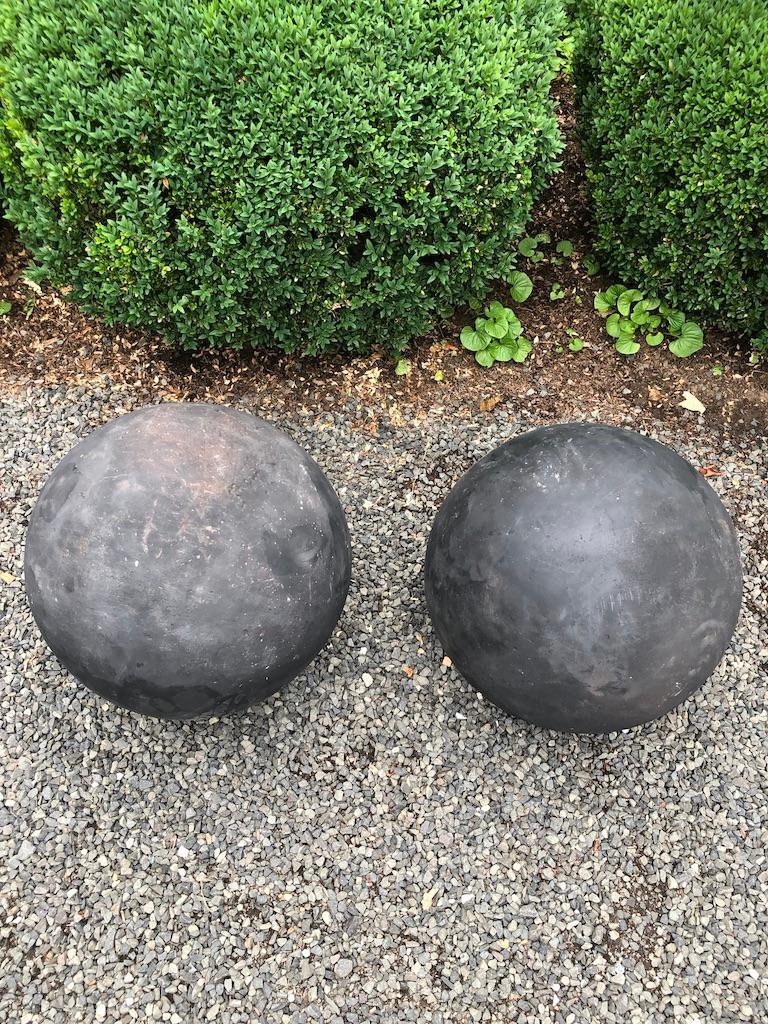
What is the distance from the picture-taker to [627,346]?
501 centimetres

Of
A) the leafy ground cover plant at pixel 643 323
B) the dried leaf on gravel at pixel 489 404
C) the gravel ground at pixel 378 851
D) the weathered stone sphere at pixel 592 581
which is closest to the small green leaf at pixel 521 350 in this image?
the dried leaf on gravel at pixel 489 404

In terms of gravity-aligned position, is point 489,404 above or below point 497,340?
below

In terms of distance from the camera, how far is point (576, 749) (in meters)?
3.83

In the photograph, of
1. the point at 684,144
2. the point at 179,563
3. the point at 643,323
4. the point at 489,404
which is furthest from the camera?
the point at 643,323

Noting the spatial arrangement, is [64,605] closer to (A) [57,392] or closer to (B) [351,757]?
(B) [351,757]

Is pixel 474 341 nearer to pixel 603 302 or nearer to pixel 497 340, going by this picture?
pixel 497 340

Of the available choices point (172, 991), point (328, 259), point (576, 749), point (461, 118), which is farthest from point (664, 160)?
point (172, 991)

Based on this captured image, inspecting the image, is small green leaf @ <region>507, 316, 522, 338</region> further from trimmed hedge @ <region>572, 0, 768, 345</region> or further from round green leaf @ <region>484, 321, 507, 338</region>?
trimmed hedge @ <region>572, 0, 768, 345</region>

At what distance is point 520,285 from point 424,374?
36.6 inches

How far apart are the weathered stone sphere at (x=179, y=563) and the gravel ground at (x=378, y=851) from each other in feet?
2.11

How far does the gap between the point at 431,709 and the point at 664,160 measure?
3.39m

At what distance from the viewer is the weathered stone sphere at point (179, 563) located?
299 centimetres

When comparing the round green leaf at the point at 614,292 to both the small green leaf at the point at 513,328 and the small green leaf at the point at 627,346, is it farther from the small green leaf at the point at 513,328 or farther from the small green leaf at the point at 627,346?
the small green leaf at the point at 513,328

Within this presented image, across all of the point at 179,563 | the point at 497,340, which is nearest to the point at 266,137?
the point at 497,340
